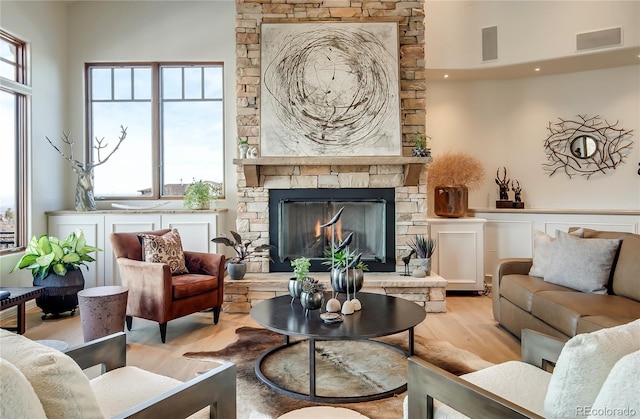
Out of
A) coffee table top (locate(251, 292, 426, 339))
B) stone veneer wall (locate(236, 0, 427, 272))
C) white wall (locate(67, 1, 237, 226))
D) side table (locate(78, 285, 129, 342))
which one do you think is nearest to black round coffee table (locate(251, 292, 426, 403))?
coffee table top (locate(251, 292, 426, 339))

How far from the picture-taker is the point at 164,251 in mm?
3848

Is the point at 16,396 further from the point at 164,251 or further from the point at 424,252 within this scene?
the point at 424,252

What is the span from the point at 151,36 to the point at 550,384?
5526 millimetres

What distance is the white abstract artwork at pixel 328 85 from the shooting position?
4.46 metres

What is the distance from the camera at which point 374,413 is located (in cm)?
223

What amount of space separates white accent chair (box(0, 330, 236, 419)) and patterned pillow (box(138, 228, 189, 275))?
79.8 inches

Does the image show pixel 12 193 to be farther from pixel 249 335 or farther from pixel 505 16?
pixel 505 16

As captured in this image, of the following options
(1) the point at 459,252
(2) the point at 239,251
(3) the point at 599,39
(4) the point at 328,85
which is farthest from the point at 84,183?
(3) the point at 599,39

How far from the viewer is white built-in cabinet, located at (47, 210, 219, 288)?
4.70m

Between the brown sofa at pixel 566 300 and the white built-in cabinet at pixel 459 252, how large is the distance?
1153mm

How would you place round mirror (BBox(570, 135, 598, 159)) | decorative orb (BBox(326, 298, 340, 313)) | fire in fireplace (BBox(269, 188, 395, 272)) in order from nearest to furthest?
decorative orb (BBox(326, 298, 340, 313)), fire in fireplace (BBox(269, 188, 395, 272)), round mirror (BBox(570, 135, 598, 159))

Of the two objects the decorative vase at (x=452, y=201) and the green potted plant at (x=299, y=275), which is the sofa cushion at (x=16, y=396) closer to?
the green potted plant at (x=299, y=275)

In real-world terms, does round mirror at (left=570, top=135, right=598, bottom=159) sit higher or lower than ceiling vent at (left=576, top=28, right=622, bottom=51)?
lower

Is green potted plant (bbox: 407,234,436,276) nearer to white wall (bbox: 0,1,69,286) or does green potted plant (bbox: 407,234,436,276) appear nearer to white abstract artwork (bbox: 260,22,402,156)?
white abstract artwork (bbox: 260,22,402,156)
